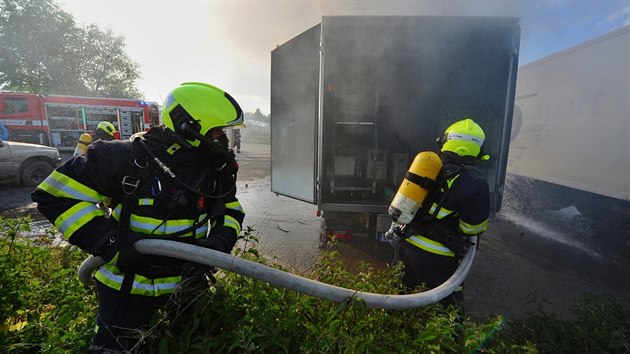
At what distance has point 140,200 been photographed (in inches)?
59.4

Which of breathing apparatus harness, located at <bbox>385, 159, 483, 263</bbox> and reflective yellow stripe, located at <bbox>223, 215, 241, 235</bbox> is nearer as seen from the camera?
reflective yellow stripe, located at <bbox>223, 215, 241, 235</bbox>

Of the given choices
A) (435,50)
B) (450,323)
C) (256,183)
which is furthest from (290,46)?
(256,183)

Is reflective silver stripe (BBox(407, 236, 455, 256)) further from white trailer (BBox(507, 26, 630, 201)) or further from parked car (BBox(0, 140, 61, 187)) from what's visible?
parked car (BBox(0, 140, 61, 187))

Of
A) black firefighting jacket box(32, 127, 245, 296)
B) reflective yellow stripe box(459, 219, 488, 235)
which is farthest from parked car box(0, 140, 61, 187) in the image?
reflective yellow stripe box(459, 219, 488, 235)

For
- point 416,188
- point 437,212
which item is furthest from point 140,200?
point 437,212

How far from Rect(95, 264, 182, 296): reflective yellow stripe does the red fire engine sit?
1720 cm

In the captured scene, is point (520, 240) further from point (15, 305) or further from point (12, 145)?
point (12, 145)

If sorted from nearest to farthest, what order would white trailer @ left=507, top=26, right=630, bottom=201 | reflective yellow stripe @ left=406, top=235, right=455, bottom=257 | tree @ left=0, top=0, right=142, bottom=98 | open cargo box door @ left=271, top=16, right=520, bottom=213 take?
reflective yellow stripe @ left=406, top=235, right=455, bottom=257 < open cargo box door @ left=271, top=16, right=520, bottom=213 < white trailer @ left=507, top=26, right=630, bottom=201 < tree @ left=0, top=0, right=142, bottom=98

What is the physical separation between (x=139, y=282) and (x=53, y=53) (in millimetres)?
35967

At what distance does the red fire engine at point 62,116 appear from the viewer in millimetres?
13719

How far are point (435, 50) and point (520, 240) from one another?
369cm

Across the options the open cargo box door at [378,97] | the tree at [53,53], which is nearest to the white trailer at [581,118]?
the open cargo box door at [378,97]

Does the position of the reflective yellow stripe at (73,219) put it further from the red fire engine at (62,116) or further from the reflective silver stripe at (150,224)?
the red fire engine at (62,116)

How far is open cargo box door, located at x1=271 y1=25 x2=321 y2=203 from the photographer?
13.2ft
